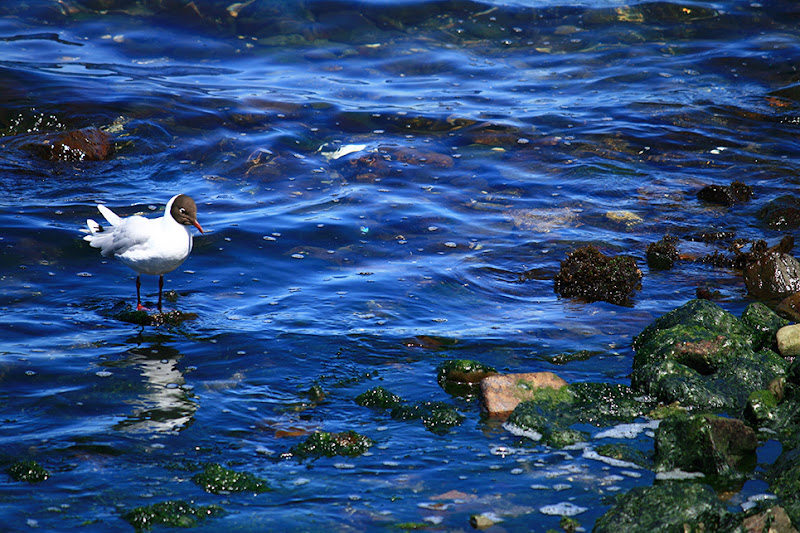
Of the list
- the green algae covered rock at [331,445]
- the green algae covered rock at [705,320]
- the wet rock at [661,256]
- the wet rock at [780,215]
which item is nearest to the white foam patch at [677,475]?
the green algae covered rock at [705,320]

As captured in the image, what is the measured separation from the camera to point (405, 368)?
27.8 feet

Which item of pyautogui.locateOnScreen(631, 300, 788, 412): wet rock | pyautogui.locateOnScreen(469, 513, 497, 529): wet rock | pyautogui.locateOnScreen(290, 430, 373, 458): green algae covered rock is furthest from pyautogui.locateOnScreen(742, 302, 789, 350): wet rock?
pyautogui.locateOnScreen(290, 430, 373, 458): green algae covered rock

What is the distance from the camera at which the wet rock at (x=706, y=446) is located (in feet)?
20.7

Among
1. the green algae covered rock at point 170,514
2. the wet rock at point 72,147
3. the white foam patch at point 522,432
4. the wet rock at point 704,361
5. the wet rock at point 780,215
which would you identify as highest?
the wet rock at point 72,147

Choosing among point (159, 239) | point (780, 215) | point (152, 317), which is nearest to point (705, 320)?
point (780, 215)

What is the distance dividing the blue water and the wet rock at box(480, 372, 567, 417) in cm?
41

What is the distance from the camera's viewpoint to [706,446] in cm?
627

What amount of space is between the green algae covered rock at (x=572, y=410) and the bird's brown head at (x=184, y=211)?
4476mm

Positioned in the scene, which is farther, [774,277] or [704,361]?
[774,277]

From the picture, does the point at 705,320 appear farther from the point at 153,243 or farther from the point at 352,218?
the point at 352,218

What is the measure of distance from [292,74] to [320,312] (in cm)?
1386

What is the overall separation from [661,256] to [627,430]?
518 cm

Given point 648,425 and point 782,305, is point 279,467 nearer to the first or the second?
point 648,425

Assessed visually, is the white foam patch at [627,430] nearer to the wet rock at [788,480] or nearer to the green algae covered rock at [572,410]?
the green algae covered rock at [572,410]
